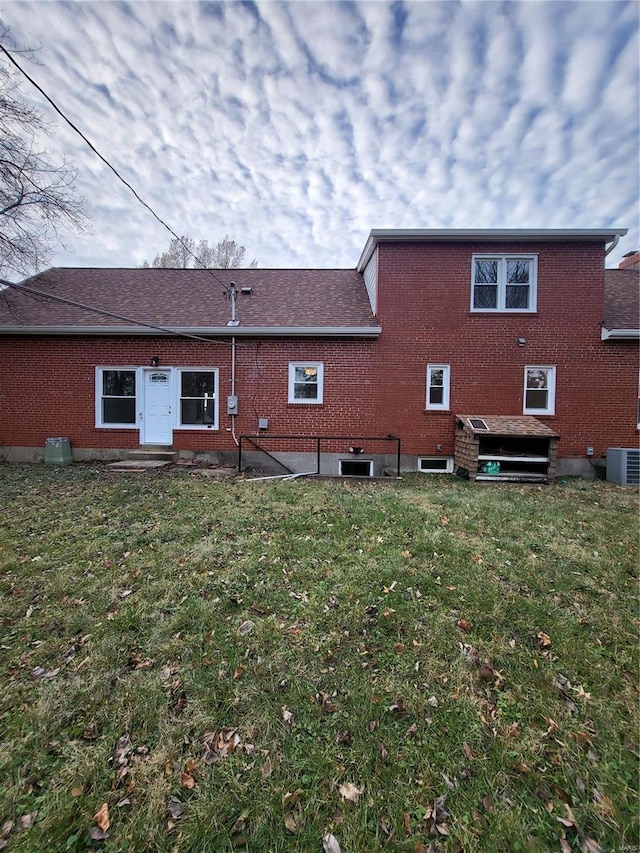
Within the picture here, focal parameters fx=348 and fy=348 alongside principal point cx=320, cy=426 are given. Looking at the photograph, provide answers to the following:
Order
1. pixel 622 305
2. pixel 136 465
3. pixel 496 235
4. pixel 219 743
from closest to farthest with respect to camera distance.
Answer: pixel 219 743, pixel 136 465, pixel 496 235, pixel 622 305

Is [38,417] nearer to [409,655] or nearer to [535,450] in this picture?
[409,655]

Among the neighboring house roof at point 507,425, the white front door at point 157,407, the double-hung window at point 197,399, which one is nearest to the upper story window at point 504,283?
the neighboring house roof at point 507,425

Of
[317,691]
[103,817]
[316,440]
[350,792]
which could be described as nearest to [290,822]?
[350,792]

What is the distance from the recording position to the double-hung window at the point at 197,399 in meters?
9.62

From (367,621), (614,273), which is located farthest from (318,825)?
(614,273)

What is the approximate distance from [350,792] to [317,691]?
0.60 meters

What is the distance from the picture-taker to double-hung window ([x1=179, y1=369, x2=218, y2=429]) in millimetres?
9625

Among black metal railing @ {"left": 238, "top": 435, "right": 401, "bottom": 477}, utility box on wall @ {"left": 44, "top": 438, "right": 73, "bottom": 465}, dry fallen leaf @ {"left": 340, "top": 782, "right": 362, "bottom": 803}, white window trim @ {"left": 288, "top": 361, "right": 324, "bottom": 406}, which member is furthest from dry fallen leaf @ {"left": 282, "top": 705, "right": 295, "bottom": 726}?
utility box on wall @ {"left": 44, "top": 438, "right": 73, "bottom": 465}

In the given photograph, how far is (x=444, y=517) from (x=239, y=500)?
3.39 m

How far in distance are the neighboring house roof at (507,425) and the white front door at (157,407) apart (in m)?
7.85

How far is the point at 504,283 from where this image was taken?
9.27 meters

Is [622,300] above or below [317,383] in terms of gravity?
above

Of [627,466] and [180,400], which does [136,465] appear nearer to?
[180,400]

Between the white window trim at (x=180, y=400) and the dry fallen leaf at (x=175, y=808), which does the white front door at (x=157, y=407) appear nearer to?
the white window trim at (x=180, y=400)
